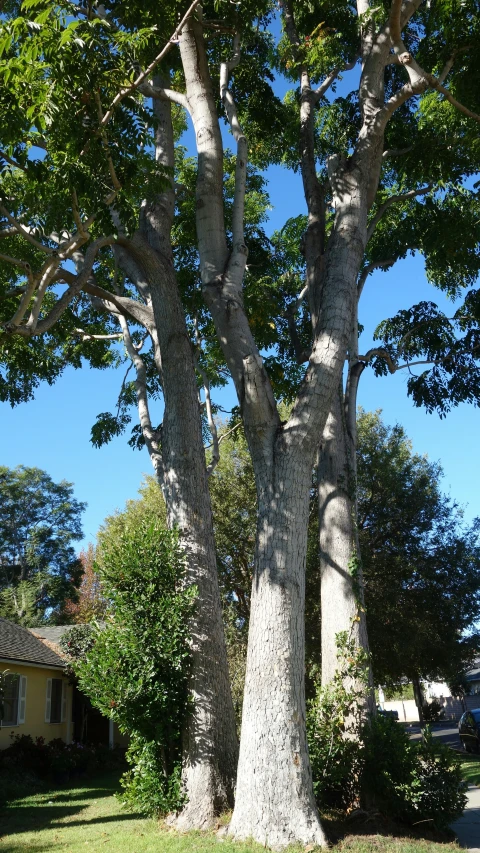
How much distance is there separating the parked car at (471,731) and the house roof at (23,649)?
13286 mm

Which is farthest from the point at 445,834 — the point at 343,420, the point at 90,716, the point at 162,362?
the point at 90,716

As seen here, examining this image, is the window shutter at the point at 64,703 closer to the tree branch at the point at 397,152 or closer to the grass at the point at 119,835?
the grass at the point at 119,835

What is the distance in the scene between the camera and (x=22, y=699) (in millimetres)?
17859

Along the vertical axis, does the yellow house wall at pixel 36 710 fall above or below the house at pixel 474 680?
below

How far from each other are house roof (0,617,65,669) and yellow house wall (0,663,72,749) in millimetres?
284

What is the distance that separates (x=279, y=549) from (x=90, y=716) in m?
18.1

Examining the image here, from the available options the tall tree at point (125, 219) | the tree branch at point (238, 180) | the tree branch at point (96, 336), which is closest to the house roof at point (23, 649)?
the tree branch at point (96, 336)

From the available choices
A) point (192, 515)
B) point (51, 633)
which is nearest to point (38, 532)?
point (51, 633)

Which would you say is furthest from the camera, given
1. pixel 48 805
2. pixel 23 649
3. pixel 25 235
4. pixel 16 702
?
pixel 23 649

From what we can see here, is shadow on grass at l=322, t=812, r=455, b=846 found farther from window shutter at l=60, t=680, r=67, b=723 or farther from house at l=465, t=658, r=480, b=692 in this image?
house at l=465, t=658, r=480, b=692

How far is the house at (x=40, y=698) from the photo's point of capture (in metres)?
17.2

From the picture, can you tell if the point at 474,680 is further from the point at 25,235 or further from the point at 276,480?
the point at 25,235

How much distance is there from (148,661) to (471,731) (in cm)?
1830

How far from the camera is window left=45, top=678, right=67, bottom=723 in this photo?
19266 mm
